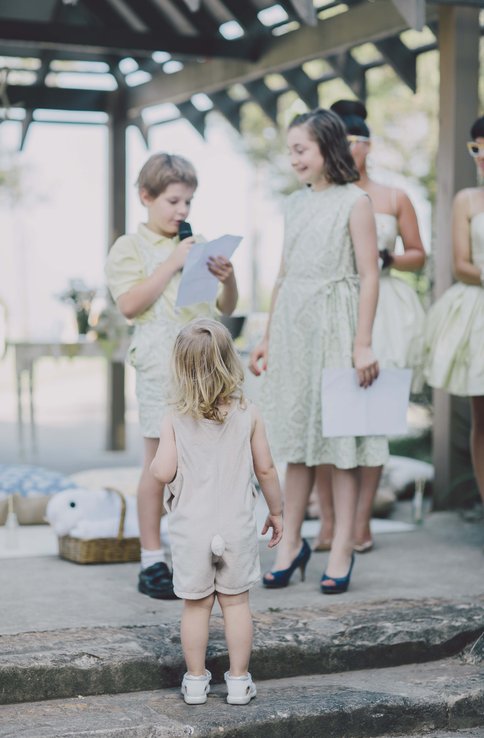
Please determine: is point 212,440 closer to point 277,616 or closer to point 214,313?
point 277,616

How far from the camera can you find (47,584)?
436cm

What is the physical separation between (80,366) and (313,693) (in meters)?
17.0

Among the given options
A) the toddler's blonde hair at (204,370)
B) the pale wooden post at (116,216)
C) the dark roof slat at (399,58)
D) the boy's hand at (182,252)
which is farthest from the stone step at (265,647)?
the pale wooden post at (116,216)

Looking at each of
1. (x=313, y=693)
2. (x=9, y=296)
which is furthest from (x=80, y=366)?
(x=313, y=693)

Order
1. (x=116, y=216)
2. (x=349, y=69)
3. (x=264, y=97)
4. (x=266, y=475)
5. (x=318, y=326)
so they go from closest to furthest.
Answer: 1. (x=266, y=475)
2. (x=318, y=326)
3. (x=349, y=69)
4. (x=264, y=97)
5. (x=116, y=216)

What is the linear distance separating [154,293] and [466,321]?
4.90 feet

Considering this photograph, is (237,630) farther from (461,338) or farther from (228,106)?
(228,106)

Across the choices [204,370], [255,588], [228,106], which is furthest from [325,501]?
[228,106]

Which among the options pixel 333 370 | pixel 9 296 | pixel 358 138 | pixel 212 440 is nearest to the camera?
pixel 212 440

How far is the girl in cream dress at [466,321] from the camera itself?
495 cm

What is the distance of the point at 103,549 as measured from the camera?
15.6ft

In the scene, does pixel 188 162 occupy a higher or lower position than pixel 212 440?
higher

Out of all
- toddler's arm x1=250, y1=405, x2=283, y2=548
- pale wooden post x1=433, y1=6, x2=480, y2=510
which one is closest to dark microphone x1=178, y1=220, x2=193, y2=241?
toddler's arm x1=250, y1=405, x2=283, y2=548

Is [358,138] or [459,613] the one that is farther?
[358,138]
